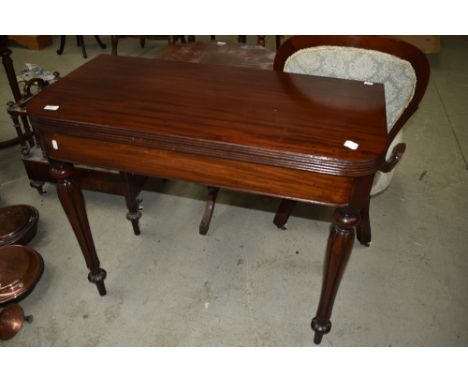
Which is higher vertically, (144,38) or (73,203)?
(73,203)

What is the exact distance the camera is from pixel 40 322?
1.57 metres

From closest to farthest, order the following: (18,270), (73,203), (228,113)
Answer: (228,113) → (73,203) → (18,270)

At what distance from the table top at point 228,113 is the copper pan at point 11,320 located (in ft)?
2.68

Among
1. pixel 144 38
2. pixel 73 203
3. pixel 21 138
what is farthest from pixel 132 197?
pixel 144 38

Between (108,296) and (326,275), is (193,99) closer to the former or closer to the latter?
(326,275)

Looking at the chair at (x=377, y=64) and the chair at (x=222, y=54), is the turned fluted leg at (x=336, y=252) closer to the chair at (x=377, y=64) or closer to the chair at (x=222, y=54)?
the chair at (x=377, y=64)

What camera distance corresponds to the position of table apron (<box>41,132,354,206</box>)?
1034 mm

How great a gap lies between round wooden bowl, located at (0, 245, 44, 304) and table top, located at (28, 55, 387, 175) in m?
0.79

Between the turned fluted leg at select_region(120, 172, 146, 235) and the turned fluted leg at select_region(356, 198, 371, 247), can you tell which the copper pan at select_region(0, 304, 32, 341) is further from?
the turned fluted leg at select_region(356, 198, 371, 247)

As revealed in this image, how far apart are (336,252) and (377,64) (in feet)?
2.68

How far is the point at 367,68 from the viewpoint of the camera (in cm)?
156

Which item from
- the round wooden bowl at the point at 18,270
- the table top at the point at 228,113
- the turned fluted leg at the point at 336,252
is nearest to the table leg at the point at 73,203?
the table top at the point at 228,113

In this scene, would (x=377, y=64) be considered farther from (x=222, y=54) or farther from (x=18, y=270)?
(x=18, y=270)

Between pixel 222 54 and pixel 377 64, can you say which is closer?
pixel 377 64
